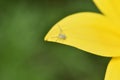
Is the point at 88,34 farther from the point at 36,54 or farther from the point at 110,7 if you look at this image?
the point at 36,54

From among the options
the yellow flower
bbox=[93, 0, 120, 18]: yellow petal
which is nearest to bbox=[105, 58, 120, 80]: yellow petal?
the yellow flower

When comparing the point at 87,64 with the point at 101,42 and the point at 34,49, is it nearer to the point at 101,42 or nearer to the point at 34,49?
the point at 34,49

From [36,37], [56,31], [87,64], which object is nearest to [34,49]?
[36,37]

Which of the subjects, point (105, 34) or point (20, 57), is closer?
point (105, 34)

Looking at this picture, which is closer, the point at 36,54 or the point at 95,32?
the point at 95,32

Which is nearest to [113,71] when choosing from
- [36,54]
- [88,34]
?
[88,34]

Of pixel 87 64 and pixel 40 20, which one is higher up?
pixel 40 20

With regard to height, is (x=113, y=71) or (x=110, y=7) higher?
(x=110, y=7)

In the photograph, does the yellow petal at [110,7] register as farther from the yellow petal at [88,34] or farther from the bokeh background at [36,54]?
the bokeh background at [36,54]
